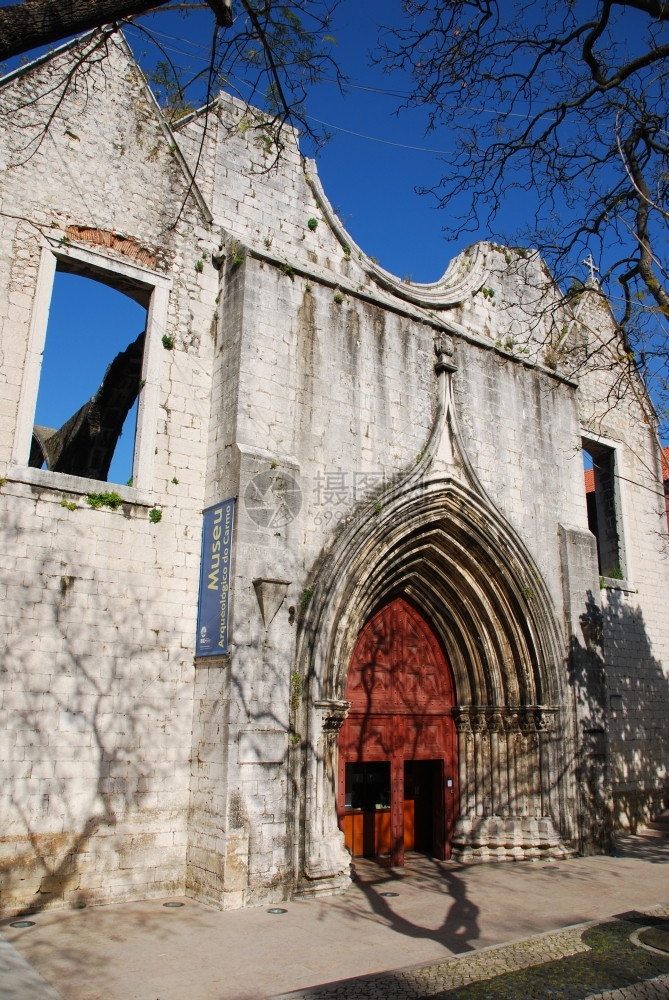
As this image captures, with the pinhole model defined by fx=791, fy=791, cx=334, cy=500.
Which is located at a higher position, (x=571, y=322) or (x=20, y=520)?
(x=571, y=322)

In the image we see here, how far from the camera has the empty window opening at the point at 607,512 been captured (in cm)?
1312

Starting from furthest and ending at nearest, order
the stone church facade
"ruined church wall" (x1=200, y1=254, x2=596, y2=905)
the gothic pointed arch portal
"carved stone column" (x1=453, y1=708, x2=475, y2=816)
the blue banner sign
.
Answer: "carved stone column" (x1=453, y1=708, x2=475, y2=816), the gothic pointed arch portal, the blue banner sign, "ruined church wall" (x1=200, y1=254, x2=596, y2=905), the stone church facade

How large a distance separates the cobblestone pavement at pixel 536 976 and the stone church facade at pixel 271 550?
2.14 meters

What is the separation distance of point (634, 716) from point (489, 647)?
12.3 feet

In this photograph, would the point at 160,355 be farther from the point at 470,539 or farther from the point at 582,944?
the point at 582,944

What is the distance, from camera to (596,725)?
34.0 ft

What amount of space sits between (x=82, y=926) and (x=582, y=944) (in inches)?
151

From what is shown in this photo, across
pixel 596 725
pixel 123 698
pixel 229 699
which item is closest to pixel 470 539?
pixel 596 725

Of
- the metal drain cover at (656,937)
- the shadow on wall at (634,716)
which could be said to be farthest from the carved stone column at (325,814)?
the shadow on wall at (634,716)

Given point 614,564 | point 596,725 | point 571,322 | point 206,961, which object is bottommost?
point 206,961

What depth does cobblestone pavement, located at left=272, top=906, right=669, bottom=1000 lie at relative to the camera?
486cm
